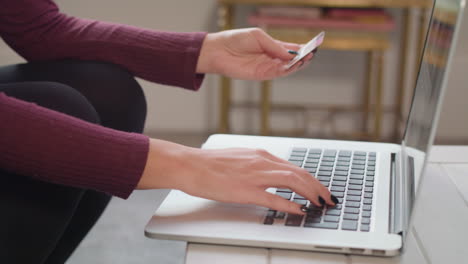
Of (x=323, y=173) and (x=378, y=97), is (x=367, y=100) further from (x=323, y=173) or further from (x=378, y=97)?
(x=323, y=173)

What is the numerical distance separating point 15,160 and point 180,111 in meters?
1.76

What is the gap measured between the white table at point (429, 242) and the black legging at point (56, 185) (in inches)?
8.3

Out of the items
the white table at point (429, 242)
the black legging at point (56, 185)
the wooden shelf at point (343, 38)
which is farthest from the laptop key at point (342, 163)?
the wooden shelf at point (343, 38)

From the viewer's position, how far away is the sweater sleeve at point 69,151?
2.36ft

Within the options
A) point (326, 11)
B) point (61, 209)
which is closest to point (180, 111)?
point (326, 11)

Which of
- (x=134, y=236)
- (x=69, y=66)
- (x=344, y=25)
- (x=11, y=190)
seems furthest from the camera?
(x=344, y=25)

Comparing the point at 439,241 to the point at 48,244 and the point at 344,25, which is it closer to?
the point at 48,244

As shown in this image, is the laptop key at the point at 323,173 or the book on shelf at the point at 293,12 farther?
the book on shelf at the point at 293,12

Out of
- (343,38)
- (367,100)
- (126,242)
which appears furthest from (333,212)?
(367,100)

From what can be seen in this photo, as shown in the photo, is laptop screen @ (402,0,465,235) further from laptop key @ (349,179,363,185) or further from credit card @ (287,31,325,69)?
credit card @ (287,31,325,69)

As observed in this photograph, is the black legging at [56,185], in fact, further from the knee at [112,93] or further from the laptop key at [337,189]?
the laptop key at [337,189]

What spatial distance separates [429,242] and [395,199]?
71 mm

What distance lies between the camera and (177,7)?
7.82 ft

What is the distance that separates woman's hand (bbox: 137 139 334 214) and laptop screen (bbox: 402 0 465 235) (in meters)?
0.11
